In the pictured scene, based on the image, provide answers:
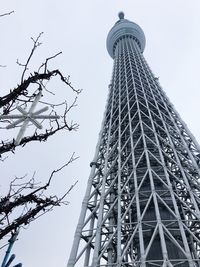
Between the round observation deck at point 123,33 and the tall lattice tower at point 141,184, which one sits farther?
the round observation deck at point 123,33

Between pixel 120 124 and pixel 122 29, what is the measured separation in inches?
1672

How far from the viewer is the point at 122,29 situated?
208 feet

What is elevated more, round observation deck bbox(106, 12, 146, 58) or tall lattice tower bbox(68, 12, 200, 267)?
round observation deck bbox(106, 12, 146, 58)

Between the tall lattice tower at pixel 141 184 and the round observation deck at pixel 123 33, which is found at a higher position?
the round observation deck at pixel 123 33

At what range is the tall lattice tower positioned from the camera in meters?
15.5

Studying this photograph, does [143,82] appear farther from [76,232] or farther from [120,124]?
[76,232]

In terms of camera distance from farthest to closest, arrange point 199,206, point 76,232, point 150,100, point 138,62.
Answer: point 138,62
point 150,100
point 199,206
point 76,232

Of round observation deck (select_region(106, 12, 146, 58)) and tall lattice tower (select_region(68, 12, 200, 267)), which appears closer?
tall lattice tower (select_region(68, 12, 200, 267))

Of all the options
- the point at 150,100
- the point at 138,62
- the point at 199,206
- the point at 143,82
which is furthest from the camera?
the point at 138,62

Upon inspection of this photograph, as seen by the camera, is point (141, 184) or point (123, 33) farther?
point (123, 33)

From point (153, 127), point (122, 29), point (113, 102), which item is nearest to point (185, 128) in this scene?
point (153, 127)

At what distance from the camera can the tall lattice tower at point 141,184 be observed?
50.8 ft

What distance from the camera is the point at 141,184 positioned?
1859 centimetres

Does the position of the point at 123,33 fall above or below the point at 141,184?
above
